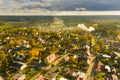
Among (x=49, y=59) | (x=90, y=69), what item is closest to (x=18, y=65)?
(x=49, y=59)

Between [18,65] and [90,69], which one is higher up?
[18,65]

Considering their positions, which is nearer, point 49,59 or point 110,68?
point 110,68

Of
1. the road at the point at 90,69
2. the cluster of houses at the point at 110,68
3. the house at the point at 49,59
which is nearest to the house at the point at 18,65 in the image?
the house at the point at 49,59

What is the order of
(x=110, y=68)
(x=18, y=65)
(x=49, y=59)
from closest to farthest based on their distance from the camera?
(x=18, y=65) → (x=110, y=68) → (x=49, y=59)

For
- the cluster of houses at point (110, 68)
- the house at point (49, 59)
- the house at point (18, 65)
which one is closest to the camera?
the cluster of houses at point (110, 68)

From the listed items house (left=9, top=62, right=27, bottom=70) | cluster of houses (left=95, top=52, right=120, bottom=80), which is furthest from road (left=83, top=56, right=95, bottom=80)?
house (left=9, top=62, right=27, bottom=70)

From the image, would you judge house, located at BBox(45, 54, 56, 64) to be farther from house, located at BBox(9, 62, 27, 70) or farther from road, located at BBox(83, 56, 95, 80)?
road, located at BBox(83, 56, 95, 80)

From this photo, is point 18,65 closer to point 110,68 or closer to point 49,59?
point 49,59

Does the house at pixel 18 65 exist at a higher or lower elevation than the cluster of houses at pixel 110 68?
higher

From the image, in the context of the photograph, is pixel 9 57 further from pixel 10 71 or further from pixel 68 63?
pixel 68 63

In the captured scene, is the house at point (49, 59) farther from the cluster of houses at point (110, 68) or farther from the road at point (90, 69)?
the cluster of houses at point (110, 68)

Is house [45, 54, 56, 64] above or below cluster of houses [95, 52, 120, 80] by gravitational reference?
above

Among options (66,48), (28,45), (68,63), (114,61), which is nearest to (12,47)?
(28,45)
